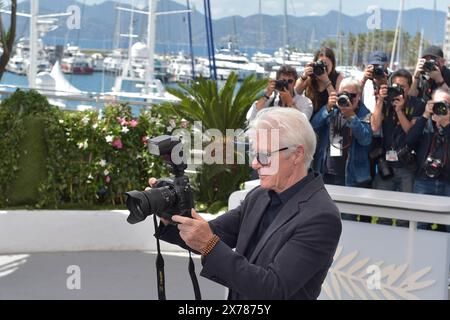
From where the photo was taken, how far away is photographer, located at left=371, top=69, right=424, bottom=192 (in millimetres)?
6527

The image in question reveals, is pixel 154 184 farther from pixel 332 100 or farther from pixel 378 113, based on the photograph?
pixel 378 113

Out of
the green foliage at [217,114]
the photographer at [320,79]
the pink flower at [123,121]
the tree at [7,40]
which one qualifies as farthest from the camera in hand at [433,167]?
the tree at [7,40]

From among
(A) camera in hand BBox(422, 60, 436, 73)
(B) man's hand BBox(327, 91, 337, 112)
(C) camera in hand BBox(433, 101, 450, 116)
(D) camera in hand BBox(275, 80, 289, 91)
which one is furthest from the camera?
(D) camera in hand BBox(275, 80, 289, 91)

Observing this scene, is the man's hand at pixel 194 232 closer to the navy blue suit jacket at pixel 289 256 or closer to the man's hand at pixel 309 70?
the navy blue suit jacket at pixel 289 256

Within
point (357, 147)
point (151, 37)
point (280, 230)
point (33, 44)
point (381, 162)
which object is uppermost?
point (151, 37)

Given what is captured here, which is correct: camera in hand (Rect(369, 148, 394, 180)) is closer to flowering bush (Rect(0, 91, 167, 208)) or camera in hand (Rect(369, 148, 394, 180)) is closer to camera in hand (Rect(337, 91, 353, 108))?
camera in hand (Rect(337, 91, 353, 108))

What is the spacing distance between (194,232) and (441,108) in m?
3.63

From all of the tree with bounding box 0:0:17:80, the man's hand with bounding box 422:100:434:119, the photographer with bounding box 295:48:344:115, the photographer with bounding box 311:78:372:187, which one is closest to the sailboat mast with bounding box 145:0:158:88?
the tree with bounding box 0:0:17:80

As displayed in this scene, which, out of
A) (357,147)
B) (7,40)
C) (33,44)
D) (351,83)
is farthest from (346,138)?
(33,44)

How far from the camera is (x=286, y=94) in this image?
7.18 m

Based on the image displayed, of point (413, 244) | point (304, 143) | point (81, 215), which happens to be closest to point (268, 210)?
point (304, 143)

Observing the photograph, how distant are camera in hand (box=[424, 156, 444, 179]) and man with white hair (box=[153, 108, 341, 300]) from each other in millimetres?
3315

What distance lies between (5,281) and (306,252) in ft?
15.4

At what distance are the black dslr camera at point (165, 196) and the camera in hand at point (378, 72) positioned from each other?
4139 millimetres
